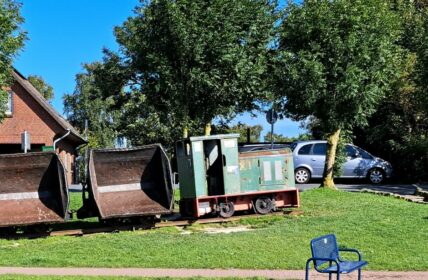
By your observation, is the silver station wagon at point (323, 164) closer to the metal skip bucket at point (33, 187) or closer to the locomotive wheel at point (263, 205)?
the locomotive wheel at point (263, 205)

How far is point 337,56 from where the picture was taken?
17.7 metres

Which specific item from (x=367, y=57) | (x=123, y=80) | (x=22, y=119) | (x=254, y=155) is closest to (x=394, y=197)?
(x=367, y=57)

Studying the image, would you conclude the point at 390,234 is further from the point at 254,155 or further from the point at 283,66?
the point at 283,66

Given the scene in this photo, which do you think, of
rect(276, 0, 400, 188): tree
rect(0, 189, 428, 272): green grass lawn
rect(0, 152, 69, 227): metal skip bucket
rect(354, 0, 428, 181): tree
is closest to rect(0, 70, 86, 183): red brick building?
rect(354, 0, 428, 181): tree

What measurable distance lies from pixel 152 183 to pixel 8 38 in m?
4.81

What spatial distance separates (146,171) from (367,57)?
25.4 feet

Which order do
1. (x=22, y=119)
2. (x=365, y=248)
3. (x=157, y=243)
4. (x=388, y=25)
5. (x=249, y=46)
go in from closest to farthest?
(x=365, y=248) → (x=157, y=243) → (x=249, y=46) → (x=388, y=25) → (x=22, y=119)

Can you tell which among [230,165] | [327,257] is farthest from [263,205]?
[327,257]

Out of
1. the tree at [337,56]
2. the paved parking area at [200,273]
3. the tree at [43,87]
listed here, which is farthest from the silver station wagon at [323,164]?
the tree at [43,87]

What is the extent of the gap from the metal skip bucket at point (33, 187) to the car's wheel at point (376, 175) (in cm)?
1485

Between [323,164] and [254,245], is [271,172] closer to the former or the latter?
[254,245]

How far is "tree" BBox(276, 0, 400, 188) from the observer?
57.5 ft

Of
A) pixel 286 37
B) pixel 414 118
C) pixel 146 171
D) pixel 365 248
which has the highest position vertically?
pixel 286 37

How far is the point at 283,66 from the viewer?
18062mm
